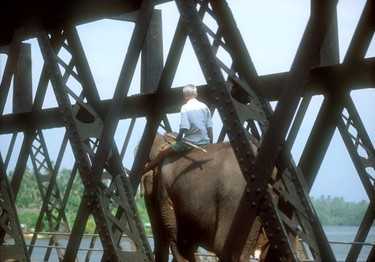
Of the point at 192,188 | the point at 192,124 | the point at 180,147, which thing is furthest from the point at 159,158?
the point at 192,188

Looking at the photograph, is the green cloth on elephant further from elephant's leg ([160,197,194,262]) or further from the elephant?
elephant's leg ([160,197,194,262])

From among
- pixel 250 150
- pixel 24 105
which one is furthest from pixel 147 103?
pixel 24 105

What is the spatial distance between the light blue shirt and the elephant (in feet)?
0.47

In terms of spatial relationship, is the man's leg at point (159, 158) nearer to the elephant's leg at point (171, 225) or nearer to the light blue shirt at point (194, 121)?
the light blue shirt at point (194, 121)

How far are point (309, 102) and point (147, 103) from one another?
8.11 feet

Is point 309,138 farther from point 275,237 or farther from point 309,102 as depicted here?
point 275,237

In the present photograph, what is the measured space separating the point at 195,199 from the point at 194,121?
95cm

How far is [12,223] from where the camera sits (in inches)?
463

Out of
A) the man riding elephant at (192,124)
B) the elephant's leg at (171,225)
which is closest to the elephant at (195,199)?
the elephant's leg at (171,225)

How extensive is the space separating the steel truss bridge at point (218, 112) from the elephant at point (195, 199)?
32 cm

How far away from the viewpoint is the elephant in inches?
313

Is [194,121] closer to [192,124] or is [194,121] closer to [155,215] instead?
[192,124]

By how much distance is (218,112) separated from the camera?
7.30 meters

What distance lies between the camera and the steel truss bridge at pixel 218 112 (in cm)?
671
